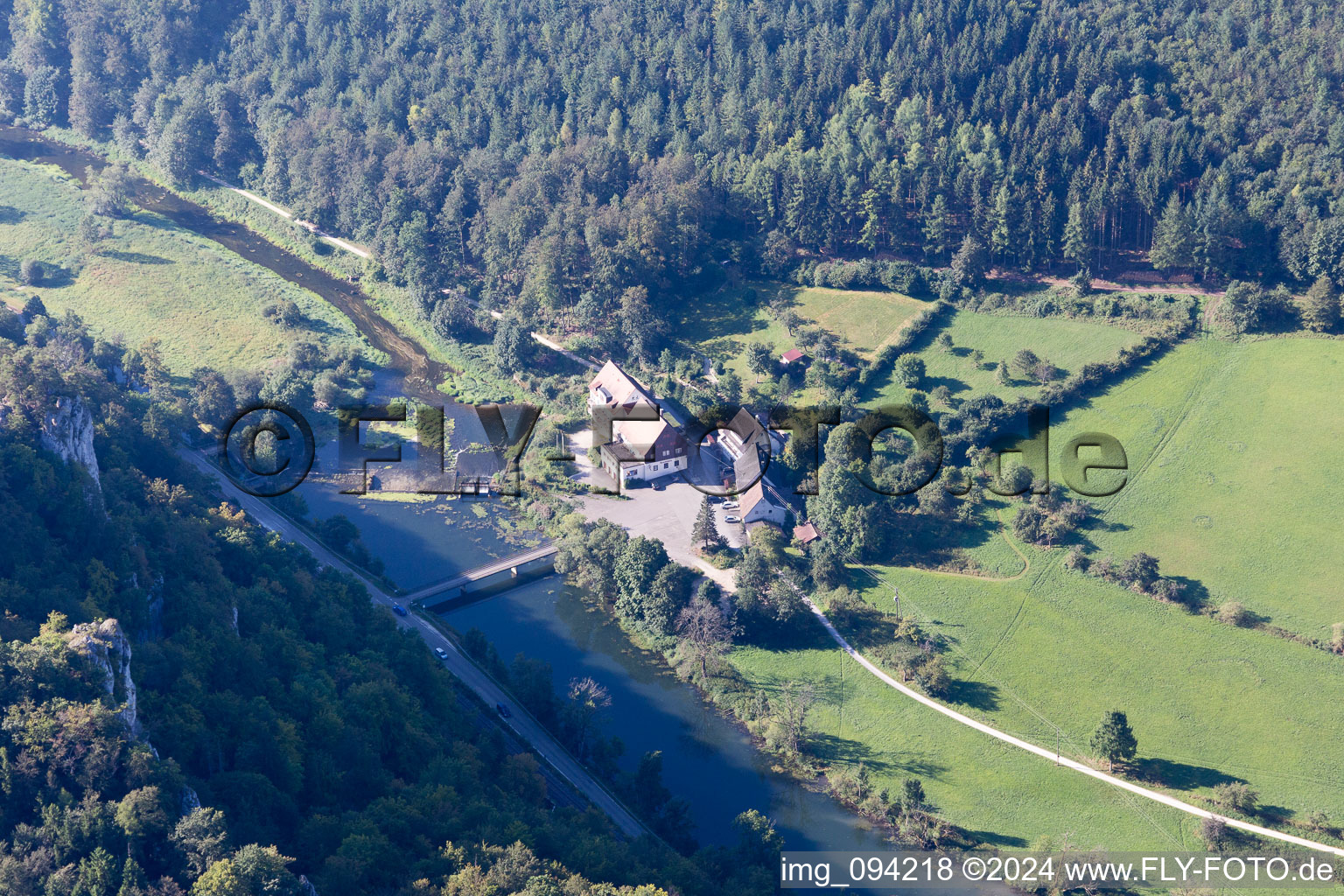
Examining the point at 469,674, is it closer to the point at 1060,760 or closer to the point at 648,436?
the point at 648,436

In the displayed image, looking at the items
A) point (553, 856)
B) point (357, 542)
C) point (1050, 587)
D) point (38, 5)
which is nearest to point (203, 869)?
point (553, 856)

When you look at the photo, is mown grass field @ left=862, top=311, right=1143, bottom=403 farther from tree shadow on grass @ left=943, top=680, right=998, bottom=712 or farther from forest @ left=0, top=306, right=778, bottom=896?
forest @ left=0, top=306, right=778, bottom=896

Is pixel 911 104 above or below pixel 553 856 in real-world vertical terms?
above

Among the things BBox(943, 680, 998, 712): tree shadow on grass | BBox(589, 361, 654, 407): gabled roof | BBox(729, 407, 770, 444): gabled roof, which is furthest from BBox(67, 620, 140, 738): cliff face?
BBox(729, 407, 770, 444): gabled roof

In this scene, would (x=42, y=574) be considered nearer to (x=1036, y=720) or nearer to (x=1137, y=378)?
(x=1036, y=720)

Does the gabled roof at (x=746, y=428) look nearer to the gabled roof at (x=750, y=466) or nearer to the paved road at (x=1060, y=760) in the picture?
the gabled roof at (x=750, y=466)
